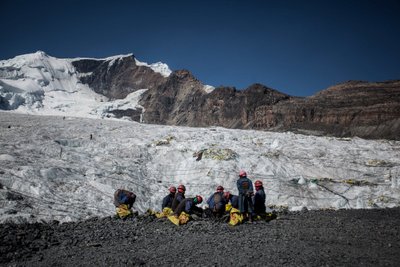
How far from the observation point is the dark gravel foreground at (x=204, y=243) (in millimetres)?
6395

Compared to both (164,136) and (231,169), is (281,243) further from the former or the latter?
(164,136)

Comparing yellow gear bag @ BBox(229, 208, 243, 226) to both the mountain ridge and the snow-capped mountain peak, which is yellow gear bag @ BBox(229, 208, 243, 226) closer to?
the mountain ridge

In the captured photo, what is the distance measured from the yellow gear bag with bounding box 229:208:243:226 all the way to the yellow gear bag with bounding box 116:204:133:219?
3311 millimetres

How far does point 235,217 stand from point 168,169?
10.5m

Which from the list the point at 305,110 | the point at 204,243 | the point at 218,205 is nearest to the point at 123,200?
the point at 218,205

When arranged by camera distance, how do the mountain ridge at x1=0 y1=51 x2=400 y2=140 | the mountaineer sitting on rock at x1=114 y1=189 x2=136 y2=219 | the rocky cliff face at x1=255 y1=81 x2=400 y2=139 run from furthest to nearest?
the mountain ridge at x1=0 y1=51 x2=400 y2=140
the rocky cliff face at x1=255 y1=81 x2=400 y2=139
the mountaineer sitting on rock at x1=114 y1=189 x2=136 y2=219

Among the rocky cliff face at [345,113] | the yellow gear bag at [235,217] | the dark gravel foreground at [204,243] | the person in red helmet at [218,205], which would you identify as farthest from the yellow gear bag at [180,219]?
the rocky cliff face at [345,113]

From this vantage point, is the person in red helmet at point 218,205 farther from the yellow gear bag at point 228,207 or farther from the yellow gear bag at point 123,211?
the yellow gear bag at point 123,211

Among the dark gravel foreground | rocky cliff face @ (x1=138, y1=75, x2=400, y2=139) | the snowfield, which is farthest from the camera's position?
rocky cliff face @ (x1=138, y1=75, x2=400, y2=139)

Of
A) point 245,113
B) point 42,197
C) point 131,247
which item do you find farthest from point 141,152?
point 245,113

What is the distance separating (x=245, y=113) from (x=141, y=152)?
8877 centimetres

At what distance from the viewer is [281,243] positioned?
7.43m

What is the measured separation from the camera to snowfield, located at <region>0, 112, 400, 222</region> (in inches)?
531

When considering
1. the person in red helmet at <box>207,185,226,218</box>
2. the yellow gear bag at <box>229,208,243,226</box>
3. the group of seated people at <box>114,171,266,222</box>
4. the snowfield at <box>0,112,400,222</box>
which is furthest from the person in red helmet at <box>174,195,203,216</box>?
the snowfield at <box>0,112,400,222</box>
